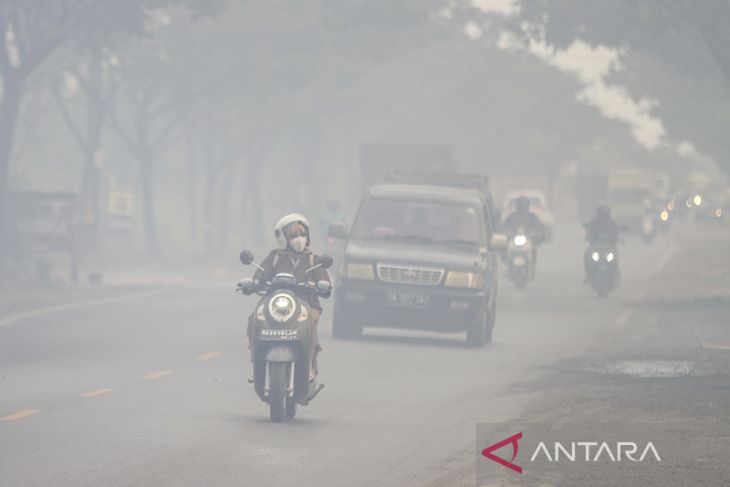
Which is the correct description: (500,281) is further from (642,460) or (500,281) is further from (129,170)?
(129,170)

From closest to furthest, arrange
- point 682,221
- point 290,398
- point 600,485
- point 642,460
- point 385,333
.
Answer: point 600,485, point 642,460, point 290,398, point 385,333, point 682,221

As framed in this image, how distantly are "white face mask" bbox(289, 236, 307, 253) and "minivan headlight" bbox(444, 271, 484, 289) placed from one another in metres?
7.99

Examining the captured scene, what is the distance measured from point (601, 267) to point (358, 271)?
11866mm

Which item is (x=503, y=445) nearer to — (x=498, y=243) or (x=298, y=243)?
(x=298, y=243)

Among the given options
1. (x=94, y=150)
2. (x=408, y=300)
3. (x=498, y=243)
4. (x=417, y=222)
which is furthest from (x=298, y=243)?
(x=94, y=150)

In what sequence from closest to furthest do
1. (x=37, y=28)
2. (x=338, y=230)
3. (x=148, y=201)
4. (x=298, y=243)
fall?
(x=298, y=243) → (x=338, y=230) → (x=37, y=28) → (x=148, y=201)

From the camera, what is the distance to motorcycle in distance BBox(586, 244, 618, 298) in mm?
33219

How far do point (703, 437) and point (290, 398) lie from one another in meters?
3.15

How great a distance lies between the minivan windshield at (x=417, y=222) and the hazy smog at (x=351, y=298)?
0.03 metres

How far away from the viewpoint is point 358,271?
2217 cm

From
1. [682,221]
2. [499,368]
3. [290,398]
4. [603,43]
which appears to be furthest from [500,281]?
[682,221]

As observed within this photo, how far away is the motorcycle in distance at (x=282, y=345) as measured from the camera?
44.3ft

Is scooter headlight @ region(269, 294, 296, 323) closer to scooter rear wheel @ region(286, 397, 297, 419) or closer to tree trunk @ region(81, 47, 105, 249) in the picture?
scooter rear wheel @ region(286, 397, 297, 419)

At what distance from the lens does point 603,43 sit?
37875 millimetres
